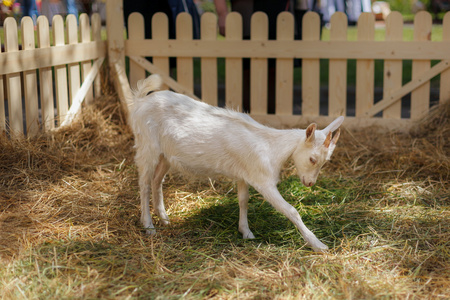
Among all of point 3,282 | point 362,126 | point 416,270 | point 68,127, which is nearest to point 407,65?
point 362,126

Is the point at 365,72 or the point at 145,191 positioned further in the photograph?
the point at 365,72

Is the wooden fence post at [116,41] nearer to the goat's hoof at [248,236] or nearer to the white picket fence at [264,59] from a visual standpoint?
the white picket fence at [264,59]

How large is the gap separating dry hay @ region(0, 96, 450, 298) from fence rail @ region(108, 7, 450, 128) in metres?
0.43

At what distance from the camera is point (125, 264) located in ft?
10.7

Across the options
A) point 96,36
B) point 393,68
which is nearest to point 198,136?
point 96,36

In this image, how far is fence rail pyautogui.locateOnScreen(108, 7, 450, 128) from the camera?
5957 millimetres

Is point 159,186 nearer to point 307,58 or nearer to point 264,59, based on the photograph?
point 264,59

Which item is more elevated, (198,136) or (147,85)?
(147,85)

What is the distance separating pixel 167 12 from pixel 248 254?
13.2 ft

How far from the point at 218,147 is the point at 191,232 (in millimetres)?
640

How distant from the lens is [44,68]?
17.9ft

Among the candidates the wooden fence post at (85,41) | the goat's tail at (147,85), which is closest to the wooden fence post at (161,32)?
the wooden fence post at (85,41)

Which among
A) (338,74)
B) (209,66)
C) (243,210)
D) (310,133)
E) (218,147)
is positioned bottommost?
(243,210)

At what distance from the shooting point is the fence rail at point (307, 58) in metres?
5.96
